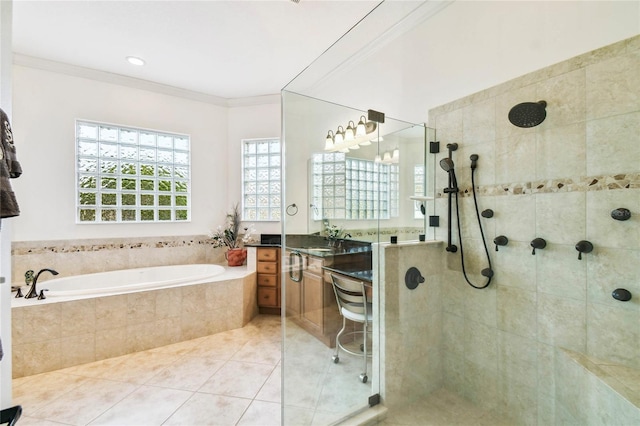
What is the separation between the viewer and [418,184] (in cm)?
200

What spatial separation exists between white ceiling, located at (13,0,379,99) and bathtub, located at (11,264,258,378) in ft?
8.34

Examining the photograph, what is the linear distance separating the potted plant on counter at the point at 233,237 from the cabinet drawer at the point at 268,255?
44 centimetres

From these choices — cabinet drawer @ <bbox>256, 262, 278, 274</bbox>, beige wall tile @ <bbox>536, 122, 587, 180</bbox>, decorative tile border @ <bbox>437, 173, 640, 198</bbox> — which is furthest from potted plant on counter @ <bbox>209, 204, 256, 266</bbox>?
beige wall tile @ <bbox>536, 122, 587, 180</bbox>

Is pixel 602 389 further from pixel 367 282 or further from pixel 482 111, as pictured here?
pixel 482 111

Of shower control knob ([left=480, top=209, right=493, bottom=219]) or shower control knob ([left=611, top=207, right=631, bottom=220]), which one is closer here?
shower control knob ([left=611, top=207, right=631, bottom=220])

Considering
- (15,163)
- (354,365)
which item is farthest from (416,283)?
(15,163)

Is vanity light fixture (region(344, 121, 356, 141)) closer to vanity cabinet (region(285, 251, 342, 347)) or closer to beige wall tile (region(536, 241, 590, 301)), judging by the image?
vanity cabinet (region(285, 251, 342, 347))

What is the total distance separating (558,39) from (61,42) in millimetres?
4302

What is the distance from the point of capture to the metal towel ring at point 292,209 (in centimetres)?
216

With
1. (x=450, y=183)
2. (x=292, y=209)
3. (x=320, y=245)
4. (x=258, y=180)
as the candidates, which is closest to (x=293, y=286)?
(x=320, y=245)

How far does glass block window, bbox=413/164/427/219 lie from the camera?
197 centimetres

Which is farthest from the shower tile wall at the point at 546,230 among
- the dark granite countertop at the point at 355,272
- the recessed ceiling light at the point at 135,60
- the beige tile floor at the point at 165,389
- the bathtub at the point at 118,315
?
the recessed ceiling light at the point at 135,60

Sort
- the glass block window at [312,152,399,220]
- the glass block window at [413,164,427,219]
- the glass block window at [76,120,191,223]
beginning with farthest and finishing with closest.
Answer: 1. the glass block window at [76,120,191,223]
2. the glass block window at [312,152,399,220]
3. the glass block window at [413,164,427,219]

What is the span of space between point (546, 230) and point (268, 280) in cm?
293
